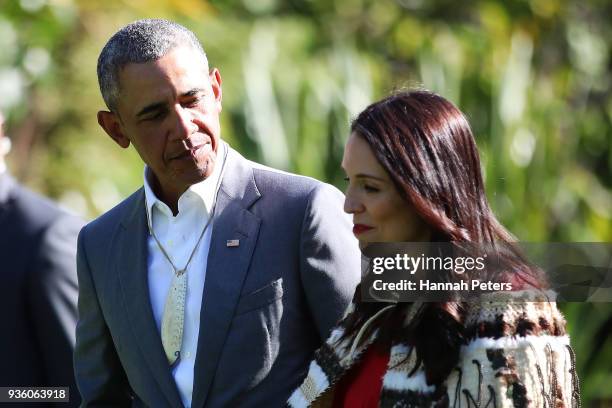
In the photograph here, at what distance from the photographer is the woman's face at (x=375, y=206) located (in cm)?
275

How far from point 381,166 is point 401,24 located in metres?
8.39

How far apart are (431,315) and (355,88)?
557 cm

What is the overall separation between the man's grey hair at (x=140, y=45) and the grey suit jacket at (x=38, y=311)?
821 millimetres

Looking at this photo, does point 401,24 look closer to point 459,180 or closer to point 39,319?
point 39,319

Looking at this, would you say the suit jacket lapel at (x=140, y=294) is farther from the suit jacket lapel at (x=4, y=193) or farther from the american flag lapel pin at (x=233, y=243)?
the suit jacket lapel at (x=4, y=193)

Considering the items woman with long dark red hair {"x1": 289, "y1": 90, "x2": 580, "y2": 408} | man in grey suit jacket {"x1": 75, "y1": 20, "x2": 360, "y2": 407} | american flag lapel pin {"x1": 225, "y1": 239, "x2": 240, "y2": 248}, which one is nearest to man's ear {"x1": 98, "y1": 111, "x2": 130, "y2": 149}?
man in grey suit jacket {"x1": 75, "y1": 20, "x2": 360, "y2": 407}

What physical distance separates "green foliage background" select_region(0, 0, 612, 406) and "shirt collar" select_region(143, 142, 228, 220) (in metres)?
3.05

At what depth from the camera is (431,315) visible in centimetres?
265

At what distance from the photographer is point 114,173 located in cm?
863

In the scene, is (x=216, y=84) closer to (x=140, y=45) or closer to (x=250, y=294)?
(x=140, y=45)

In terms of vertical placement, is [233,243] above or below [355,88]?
below

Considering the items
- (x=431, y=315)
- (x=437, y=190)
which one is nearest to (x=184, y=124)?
(x=437, y=190)

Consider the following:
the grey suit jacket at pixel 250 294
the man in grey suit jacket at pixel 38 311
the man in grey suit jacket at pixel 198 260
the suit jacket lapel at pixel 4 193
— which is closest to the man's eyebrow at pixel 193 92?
the man in grey suit jacket at pixel 198 260

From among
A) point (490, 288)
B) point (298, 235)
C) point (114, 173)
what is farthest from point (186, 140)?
point (114, 173)
